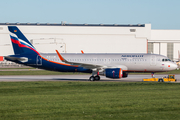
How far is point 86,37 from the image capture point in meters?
94.8

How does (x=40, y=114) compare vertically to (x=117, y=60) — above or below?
below

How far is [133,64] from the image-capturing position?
38.7 metres

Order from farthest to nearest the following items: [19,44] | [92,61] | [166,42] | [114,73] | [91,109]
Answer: [166,42] → [19,44] → [92,61] → [114,73] → [91,109]

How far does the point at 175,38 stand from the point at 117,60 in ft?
227

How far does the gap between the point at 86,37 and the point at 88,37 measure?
2.18 feet

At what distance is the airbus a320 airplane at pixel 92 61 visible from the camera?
38562mm

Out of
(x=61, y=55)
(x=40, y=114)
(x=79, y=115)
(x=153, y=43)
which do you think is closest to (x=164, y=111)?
(x=79, y=115)

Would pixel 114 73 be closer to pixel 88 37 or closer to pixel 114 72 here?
pixel 114 72

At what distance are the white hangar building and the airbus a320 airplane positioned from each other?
170 ft

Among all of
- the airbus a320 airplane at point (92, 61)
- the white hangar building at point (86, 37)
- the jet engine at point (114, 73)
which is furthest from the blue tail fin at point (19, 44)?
the white hangar building at point (86, 37)

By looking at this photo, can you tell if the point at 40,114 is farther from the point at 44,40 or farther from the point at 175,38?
the point at 175,38

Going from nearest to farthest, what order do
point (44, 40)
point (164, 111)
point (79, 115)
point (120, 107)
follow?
point (79, 115), point (164, 111), point (120, 107), point (44, 40)

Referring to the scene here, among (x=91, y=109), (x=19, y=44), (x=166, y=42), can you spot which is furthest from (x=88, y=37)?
(x=91, y=109)

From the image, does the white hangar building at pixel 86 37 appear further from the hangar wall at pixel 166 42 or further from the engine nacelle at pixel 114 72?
the engine nacelle at pixel 114 72
